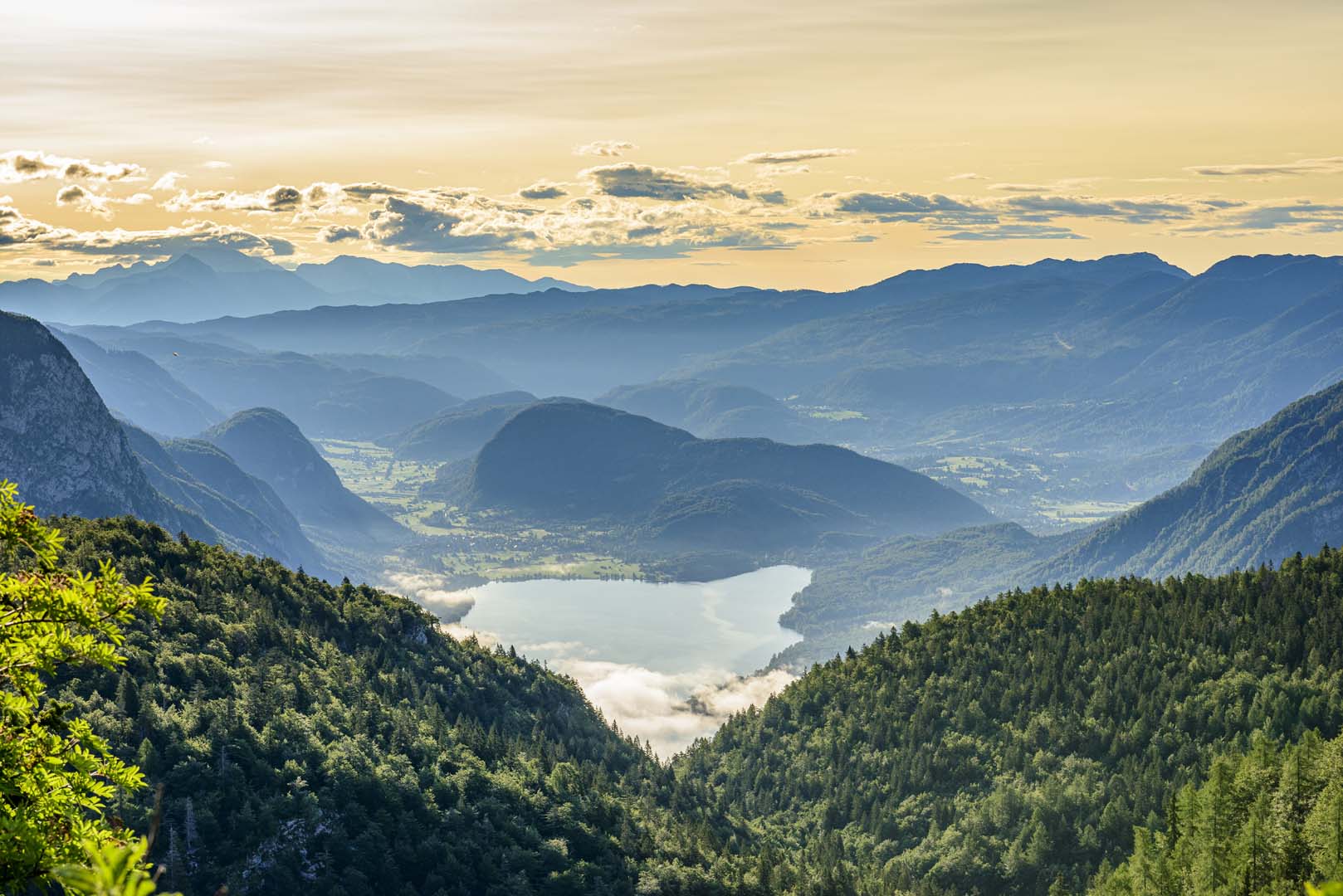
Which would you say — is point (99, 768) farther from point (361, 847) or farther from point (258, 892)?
point (361, 847)

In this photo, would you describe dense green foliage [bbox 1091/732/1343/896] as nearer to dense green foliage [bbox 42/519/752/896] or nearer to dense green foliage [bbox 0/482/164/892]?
dense green foliage [bbox 42/519/752/896]

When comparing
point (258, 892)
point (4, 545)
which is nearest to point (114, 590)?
point (4, 545)

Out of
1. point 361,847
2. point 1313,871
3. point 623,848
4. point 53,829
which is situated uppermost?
point 53,829

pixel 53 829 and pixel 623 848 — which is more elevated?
pixel 53 829

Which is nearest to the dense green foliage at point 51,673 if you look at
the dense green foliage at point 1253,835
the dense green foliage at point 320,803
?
the dense green foliage at point 320,803

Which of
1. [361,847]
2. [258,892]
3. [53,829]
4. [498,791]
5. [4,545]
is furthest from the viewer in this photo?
[498,791]

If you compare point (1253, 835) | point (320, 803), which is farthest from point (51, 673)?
point (320, 803)

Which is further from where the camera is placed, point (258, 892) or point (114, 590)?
point (258, 892)
